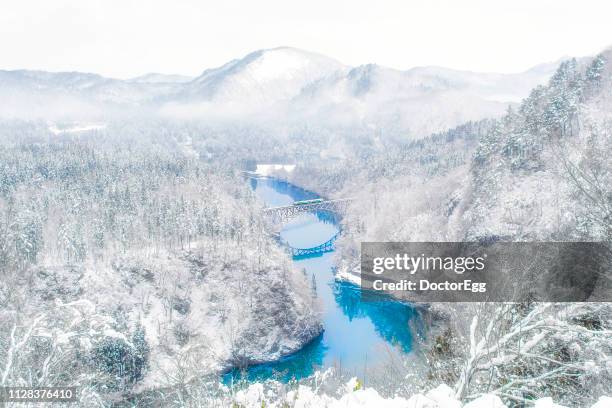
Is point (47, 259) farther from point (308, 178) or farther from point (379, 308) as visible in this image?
point (308, 178)

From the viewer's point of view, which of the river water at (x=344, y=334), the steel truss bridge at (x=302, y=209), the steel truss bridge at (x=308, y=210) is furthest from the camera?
the steel truss bridge at (x=302, y=209)

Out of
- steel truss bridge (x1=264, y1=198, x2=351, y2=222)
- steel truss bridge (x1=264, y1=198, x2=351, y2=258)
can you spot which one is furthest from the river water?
steel truss bridge (x1=264, y1=198, x2=351, y2=222)

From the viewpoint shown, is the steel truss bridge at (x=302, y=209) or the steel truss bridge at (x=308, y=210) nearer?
the steel truss bridge at (x=308, y=210)

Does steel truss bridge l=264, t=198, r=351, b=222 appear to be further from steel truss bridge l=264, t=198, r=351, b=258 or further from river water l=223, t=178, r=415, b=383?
river water l=223, t=178, r=415, b=383

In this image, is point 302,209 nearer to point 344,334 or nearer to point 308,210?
point 308,210

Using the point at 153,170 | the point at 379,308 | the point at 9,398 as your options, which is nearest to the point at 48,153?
the point at 153,170

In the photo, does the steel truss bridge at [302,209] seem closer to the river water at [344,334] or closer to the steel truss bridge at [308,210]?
the steel truss bridge at [308,210]

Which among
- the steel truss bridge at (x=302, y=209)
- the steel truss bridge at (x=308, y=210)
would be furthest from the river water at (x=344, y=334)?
the steel truss bridge at (x=302, y=209)

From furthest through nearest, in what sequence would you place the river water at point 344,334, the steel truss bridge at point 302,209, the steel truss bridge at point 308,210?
the steel truss bridge at point 302,209
the steel truss bridge at point 308,210
the river water at point 344,334

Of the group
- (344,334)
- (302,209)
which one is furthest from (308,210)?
(344,334)
